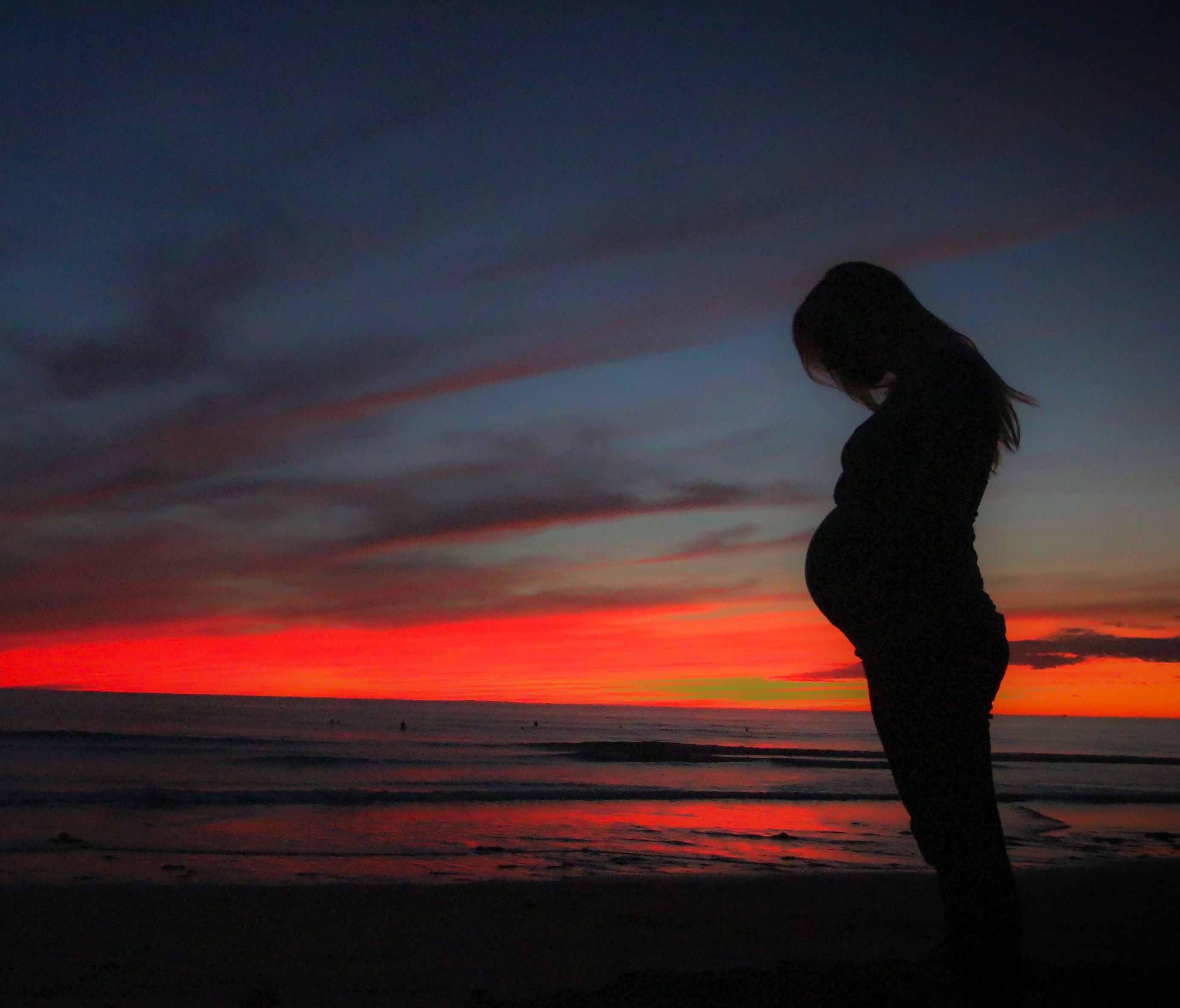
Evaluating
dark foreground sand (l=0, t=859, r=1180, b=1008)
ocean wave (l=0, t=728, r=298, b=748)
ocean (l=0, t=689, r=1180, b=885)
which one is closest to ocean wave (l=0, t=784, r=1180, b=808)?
ocean (l=0, t=689, r=1180, b=885)

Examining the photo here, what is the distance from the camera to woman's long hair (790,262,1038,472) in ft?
6.55

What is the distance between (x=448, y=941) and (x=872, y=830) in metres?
7.86

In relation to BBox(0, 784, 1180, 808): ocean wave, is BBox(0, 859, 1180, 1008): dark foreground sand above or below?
above

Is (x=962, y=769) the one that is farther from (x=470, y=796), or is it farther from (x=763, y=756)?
(x=763, y=756)

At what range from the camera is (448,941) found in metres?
5.15

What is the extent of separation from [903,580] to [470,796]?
15.2 metres

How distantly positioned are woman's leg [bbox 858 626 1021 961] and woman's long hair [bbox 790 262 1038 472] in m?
0.48

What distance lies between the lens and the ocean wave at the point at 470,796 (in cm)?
1406

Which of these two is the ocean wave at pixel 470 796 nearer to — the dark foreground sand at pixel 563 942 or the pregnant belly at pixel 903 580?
the dark foreground sand at pixel 563 942

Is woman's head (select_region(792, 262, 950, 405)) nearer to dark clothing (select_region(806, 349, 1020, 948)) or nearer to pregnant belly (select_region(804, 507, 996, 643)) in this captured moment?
dark clothing (select_region(806, 349, 1020, 948))

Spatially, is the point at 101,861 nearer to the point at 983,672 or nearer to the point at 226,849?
the point at 226,849

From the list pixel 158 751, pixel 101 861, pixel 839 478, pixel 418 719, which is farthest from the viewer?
pixel 418 719

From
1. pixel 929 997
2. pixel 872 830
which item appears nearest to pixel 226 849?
pixel 872 830

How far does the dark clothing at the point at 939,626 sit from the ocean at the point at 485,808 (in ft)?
21.0
